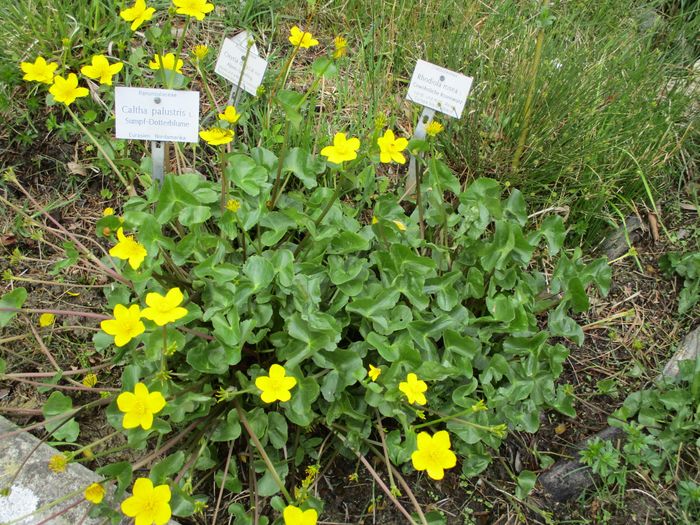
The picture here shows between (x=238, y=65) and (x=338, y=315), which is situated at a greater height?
(x=238, y=65)

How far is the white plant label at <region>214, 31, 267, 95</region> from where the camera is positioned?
2182mm

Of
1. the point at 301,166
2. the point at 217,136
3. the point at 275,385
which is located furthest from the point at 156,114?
the point at 275,385

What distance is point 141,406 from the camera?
1.36 m

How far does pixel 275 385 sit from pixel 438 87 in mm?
1240

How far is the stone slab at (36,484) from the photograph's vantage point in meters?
1.61

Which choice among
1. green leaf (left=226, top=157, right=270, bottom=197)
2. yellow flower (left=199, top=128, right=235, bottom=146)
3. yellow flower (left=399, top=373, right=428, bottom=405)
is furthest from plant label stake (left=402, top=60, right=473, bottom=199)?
yellow flower (left=399, top=373, right=428, bottom=405)

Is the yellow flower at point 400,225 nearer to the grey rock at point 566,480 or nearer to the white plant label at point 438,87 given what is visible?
the white plant label at point 438,87

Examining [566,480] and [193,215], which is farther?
[566,480]

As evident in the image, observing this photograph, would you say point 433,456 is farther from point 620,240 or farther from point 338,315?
point 620,240

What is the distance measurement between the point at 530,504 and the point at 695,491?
0.49m

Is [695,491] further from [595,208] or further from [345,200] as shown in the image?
[345,200]

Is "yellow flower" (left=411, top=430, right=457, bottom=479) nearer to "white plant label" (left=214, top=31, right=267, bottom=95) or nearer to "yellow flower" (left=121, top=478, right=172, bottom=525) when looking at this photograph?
"yellow flower" (left=121, top=478, right=172, bottom=525)

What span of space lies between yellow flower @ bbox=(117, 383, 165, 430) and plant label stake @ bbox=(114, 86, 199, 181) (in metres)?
0.83

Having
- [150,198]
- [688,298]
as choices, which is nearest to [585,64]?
[688,298]
